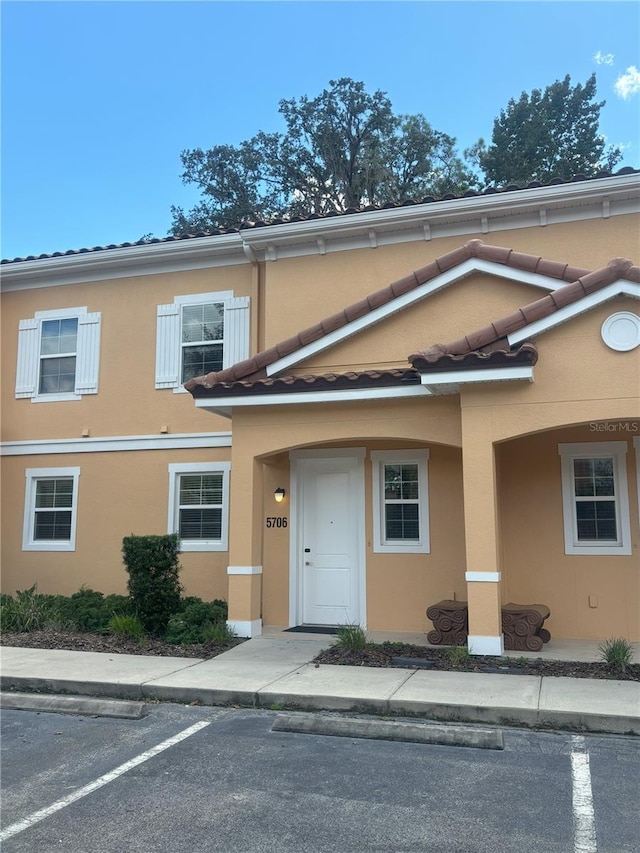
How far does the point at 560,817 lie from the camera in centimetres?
426

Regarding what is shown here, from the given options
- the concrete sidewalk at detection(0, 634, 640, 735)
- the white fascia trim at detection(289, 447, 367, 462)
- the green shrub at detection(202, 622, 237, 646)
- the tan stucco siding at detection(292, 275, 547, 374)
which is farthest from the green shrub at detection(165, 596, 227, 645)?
the tan stucco siding at detection(292, 275, 547, 374)

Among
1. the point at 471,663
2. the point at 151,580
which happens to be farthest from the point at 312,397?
the point at 471,663

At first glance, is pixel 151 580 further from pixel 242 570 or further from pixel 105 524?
pixel 105 524

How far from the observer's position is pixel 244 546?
31.5 feet

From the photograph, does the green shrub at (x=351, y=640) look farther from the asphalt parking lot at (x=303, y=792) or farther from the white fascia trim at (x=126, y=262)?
the white fascia trim at (x=126, y=262)

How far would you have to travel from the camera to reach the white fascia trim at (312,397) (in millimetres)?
8742

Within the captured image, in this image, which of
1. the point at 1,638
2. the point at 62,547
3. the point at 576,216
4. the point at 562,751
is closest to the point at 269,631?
the point at 1,638

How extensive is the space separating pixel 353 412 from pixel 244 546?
7.93ft

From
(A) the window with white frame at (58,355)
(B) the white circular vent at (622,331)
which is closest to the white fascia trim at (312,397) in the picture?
(B) the white circular vent at (622,331)

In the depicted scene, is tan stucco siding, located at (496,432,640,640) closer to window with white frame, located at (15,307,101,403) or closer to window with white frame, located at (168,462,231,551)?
window with white frame, located at (168,462,231,551)

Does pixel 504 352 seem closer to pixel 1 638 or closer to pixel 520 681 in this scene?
pixel 520 681

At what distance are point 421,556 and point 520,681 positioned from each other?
3.04 m

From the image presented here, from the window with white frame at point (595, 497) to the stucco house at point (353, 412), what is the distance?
3 centimetres

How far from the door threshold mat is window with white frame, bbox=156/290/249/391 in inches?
180
